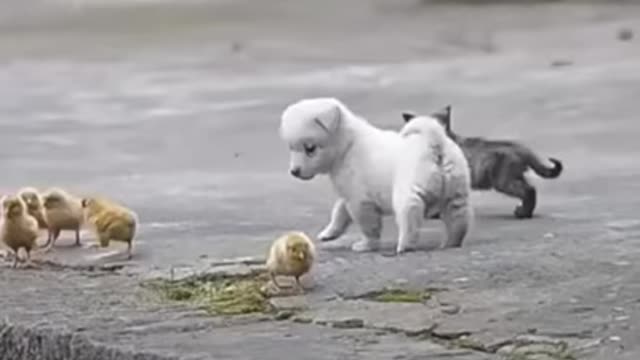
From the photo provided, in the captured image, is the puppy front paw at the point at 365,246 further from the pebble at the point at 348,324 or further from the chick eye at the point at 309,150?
the pebble at the point at 348,324

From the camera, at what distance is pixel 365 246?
4910mm

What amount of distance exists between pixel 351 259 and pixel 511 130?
3937 mm

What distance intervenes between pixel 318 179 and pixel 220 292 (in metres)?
2.29

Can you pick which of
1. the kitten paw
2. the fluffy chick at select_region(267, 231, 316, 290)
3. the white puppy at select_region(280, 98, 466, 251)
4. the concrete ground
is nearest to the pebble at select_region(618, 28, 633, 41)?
the concrete ground

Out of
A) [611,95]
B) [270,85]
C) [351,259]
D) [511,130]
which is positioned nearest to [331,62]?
[270,85]

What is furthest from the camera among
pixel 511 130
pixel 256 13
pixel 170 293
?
pixel 256 13

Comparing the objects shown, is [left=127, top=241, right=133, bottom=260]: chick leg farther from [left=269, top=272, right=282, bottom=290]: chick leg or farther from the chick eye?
[left=269, top=272, right=282, bottom=290]: chick leg

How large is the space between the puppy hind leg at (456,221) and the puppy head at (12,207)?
1.07 meters

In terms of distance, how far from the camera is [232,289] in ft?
13.4

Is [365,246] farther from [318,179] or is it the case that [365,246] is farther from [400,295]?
[318,179]

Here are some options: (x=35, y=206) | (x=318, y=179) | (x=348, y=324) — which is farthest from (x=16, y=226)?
(x=318, y=179)

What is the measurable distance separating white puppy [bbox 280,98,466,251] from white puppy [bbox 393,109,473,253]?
0.07 m

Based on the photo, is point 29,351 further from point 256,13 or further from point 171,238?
point 256,13

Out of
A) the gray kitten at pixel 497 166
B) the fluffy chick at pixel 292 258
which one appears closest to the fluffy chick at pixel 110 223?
the fluffy chick at pixel 292 258
